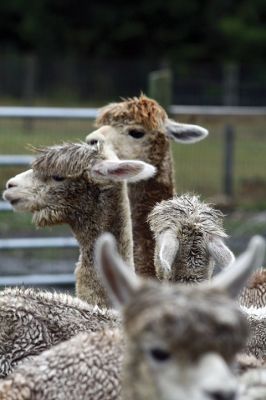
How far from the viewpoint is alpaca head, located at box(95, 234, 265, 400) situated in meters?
4.20

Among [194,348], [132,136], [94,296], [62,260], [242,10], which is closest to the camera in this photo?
[194,348]

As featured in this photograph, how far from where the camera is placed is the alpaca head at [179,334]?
4195 mm

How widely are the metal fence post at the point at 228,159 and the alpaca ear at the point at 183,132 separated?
7.89 metres

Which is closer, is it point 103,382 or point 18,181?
point 103,382

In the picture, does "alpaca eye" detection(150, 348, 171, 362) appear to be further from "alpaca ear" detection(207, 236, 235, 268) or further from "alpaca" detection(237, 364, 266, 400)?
"alpaca ear" detection(207, 236, 235, 268)

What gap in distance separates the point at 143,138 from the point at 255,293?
133 centimetres

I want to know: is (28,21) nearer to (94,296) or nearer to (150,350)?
(94,296)

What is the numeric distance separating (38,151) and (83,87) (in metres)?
27.1

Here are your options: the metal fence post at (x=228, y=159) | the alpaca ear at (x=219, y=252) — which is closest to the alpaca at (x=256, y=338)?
the alpaca ear at (x=219, y=252)

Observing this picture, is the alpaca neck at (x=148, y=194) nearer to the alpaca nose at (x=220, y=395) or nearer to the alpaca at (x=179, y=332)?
the alpaca at (x=179, y=332)

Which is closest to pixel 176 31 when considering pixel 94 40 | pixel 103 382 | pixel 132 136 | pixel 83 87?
pixel 94 40

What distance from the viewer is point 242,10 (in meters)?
43.8

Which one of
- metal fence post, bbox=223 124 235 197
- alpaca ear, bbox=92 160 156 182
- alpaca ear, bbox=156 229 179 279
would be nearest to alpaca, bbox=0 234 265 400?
alpaca ear, bbox=156 229 179 279

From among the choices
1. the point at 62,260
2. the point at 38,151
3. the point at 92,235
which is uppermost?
the point at 38,151
